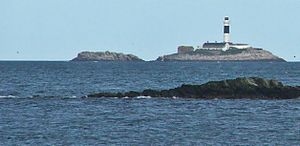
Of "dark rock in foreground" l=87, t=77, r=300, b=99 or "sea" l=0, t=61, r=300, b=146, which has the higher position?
"dark rock in foreground" l=87, t=77, r=300, b=99

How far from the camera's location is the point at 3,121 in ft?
161

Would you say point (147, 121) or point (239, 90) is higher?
Result: point (239, 90)

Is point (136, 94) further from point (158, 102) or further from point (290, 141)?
point (290, 141)

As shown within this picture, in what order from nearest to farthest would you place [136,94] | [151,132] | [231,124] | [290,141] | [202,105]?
[290,141] → [151,132] → [231,124] → [202,105] → [136,94]

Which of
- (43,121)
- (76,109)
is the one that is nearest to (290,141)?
(43,121)

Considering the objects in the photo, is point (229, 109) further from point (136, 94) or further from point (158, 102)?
point (136, 94)

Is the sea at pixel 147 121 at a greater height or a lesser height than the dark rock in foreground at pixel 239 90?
lesser

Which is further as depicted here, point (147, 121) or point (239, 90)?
point (239, 90)

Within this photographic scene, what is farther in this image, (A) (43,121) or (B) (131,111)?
(B) (131,111)

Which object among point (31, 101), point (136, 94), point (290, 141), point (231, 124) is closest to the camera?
point (290, 141)

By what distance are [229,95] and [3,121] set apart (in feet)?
78.8

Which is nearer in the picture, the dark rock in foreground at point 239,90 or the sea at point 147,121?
the sea at point 147,121

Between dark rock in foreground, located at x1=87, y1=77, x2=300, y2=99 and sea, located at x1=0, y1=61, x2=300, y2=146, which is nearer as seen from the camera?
sea, located at x1=0, y1=61, x2=300, y2=146

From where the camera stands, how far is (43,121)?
4931 cm
